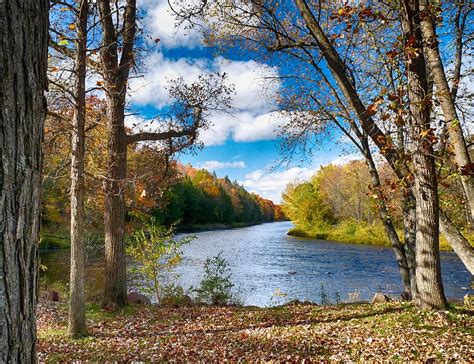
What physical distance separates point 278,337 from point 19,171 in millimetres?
5171

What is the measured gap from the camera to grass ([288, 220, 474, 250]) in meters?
31.2

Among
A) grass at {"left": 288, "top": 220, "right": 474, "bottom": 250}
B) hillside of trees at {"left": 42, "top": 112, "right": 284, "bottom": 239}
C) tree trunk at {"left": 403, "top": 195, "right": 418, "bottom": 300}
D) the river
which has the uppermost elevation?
hillside of trees at {"left": 42, "top": 112, "right": 284, "bottom": 239}

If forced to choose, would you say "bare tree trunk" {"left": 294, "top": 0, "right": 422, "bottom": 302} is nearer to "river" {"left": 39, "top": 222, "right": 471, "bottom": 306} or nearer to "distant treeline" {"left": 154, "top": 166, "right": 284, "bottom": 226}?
"river" {"left": 39, "top": 222, "right": 471, "bottom": 306}

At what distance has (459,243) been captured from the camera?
5508 millimetres

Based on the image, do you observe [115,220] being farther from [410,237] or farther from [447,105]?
[447,105]

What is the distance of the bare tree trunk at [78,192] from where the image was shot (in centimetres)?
645

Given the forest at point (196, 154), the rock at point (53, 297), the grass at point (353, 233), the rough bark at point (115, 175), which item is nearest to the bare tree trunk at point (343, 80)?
the forest at point (196, 154)

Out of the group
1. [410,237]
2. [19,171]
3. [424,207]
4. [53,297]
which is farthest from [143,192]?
[19,171]

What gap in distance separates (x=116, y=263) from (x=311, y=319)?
16.0 ft

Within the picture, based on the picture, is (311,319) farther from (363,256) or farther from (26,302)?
(363,256)

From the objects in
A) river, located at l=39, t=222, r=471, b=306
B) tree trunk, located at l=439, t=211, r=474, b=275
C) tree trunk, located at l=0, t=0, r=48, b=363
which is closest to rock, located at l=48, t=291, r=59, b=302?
river, located at l=39, t=222, r=471, b=306

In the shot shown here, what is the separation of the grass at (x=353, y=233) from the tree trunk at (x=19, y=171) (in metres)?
28.7

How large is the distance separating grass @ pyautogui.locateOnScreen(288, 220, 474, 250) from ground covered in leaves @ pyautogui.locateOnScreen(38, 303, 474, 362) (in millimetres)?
22781

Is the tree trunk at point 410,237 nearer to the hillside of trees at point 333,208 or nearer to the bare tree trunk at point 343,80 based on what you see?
the bare tree trunk at point 343,80
